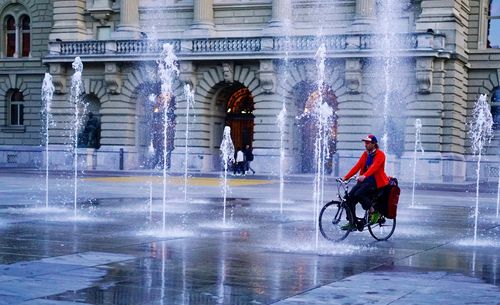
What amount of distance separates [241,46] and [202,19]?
3385 mm

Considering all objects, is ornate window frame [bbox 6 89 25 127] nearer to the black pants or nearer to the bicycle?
the bicycle

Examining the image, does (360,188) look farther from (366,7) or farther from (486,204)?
(366,7)

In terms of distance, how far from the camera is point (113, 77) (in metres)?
43.6

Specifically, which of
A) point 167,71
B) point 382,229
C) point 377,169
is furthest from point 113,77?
point 377,169

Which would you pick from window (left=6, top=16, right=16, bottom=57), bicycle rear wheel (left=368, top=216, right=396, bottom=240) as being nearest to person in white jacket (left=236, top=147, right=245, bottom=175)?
window (left=6, top=16, right=16, bottom=57)

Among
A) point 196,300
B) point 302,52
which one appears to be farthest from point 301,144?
point 196,300

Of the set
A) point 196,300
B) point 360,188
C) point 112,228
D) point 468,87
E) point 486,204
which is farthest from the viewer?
point 468,87

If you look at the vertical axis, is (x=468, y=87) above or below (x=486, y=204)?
above

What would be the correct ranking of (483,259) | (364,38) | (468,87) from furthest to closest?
(468,87), (364,38), (483,259)

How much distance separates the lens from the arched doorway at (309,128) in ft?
138

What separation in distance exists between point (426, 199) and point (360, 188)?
12.6 m

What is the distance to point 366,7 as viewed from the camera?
1582 inches

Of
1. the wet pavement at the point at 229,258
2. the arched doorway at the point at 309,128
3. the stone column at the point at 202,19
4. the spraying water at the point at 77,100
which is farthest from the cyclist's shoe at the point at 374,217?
the spraying water at the point at 77,100

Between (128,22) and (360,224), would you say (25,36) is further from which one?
(360,224)
